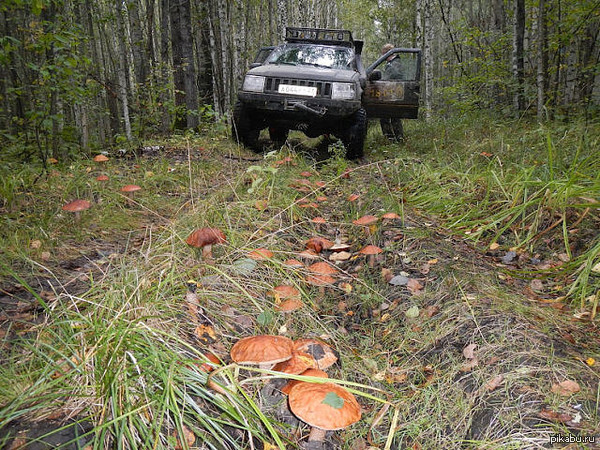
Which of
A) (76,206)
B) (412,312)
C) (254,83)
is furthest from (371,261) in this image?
(254,83)

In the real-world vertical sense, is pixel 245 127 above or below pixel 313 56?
below

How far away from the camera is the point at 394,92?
288 inches

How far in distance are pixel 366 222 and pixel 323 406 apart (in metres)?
1.81

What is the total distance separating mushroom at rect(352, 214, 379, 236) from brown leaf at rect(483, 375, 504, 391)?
1581 mm

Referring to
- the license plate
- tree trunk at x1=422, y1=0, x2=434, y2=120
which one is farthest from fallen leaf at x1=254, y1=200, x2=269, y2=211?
tree trunk at x1=422, y1=0, x2=434, y2=120

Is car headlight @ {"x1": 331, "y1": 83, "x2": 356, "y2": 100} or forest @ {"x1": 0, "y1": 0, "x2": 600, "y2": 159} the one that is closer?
forest @ {"x1": 0, "y1": 0, "x2": 600, "y2": 159}

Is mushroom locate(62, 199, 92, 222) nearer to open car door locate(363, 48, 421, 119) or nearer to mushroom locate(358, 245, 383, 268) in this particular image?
mushroom locate(358, 245, 383, 268)

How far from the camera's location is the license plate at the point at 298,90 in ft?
19.8

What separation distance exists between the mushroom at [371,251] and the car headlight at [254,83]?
13.3 feet

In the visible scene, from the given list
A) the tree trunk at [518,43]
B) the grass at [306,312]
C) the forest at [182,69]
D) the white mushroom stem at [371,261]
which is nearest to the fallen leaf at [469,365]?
the grass at [306,312]

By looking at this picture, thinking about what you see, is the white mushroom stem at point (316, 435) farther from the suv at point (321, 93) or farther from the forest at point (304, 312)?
the suv at point (321, 93)

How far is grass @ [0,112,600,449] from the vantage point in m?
1.49

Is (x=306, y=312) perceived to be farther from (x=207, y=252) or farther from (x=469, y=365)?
(x=469, y=365)

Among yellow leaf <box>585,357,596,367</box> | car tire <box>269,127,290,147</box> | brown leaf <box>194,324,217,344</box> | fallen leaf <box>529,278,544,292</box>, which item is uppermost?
car tire <box>269,127,290,147</box>
